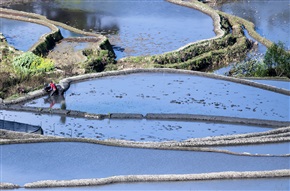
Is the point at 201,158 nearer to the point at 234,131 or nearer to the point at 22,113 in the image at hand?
the point at 234,131

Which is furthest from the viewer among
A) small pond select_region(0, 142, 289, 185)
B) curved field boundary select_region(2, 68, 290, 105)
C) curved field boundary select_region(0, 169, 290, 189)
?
curved field boundary select_region(2, 68, 290, 105)

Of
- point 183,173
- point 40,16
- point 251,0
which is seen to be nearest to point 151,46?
point 40,16

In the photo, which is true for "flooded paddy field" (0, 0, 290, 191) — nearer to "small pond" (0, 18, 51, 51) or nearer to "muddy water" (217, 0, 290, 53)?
"small pond" (0, 18, 51, 51)

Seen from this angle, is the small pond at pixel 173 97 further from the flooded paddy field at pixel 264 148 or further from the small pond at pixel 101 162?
the small pond at pixel 101 162

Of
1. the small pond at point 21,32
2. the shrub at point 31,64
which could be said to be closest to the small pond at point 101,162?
the shrub at point 31,64

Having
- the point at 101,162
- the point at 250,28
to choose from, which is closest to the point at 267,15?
the point at 250,28

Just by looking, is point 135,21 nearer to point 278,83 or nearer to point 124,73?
point 124,73

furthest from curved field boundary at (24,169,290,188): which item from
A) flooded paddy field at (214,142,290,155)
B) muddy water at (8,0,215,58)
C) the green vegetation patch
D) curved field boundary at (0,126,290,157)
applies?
muddy water at (8,0,215,58)
